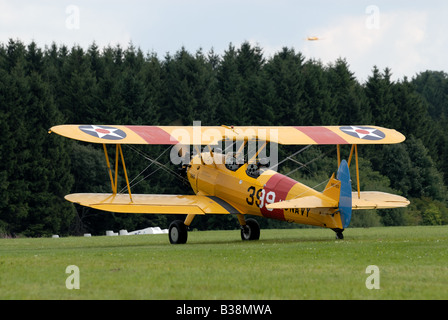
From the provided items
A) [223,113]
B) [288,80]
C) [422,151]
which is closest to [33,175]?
[223,113]

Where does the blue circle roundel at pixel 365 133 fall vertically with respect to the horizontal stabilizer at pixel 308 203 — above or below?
above

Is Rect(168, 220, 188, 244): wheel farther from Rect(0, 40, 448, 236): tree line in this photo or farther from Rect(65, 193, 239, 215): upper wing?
Rect(0, 40, 448, 236): tree line

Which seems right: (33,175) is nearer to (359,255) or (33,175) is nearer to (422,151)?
(422,151)

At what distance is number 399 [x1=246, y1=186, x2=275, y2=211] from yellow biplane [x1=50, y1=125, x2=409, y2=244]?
0.06 feet

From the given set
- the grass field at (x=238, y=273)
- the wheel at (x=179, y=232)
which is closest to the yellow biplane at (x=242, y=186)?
the wheel at (x=179, y=232)

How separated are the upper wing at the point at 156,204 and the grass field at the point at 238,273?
2837 mm

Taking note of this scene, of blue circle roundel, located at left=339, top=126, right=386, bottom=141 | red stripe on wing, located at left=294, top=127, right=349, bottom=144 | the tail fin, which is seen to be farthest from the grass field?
blue circle roundel, located at left=339, top=126, right=386, bottom=141

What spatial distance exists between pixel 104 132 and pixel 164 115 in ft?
184

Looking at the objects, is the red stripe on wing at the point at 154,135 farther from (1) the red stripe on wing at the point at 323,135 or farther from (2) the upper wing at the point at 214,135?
(1) the red stripe on wing at the point at 323,135

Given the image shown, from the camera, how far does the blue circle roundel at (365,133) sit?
21734 millimetres

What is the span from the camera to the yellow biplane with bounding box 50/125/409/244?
18.2 m

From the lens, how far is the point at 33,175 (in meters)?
56.9

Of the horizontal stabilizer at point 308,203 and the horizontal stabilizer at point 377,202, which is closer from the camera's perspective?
the horizontal stabilizer at point 308,203
